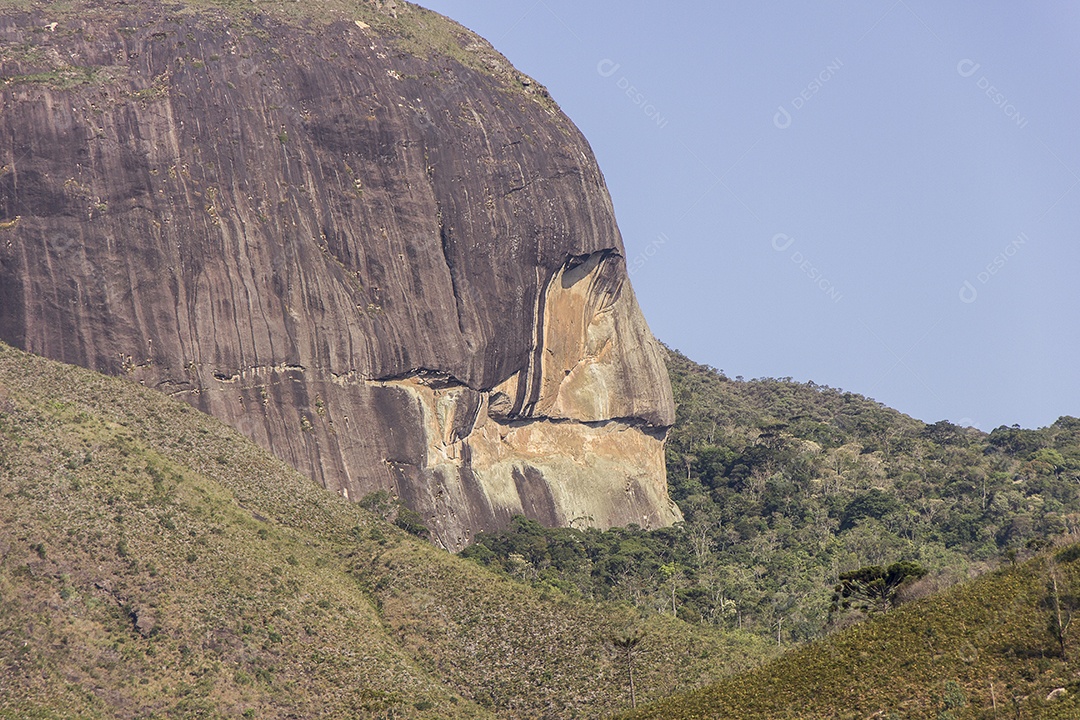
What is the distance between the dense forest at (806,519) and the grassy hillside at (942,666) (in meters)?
7.59

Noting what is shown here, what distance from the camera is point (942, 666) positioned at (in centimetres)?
5184

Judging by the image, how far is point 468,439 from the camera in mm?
98688

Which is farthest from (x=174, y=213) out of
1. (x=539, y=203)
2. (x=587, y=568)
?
(x=587, y=568)

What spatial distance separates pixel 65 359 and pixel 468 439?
2519cm

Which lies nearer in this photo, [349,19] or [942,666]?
[942,666]

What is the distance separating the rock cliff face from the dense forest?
198 inches

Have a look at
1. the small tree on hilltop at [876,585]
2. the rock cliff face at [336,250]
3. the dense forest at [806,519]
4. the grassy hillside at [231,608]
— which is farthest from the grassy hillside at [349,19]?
the small tree on hilltop at [876,585]

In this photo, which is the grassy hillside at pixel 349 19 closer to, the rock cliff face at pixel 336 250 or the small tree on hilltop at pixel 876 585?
the rock cliff face at pixel 336 250

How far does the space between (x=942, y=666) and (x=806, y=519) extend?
67728mm

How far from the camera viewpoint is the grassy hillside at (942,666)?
1913 inches

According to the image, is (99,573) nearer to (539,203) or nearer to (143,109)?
(143,109)

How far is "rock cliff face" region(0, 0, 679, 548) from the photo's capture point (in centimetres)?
8869

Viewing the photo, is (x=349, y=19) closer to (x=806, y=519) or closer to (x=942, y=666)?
(x=806, y=519)

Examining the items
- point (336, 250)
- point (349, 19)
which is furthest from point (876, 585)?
point (349, 19)
